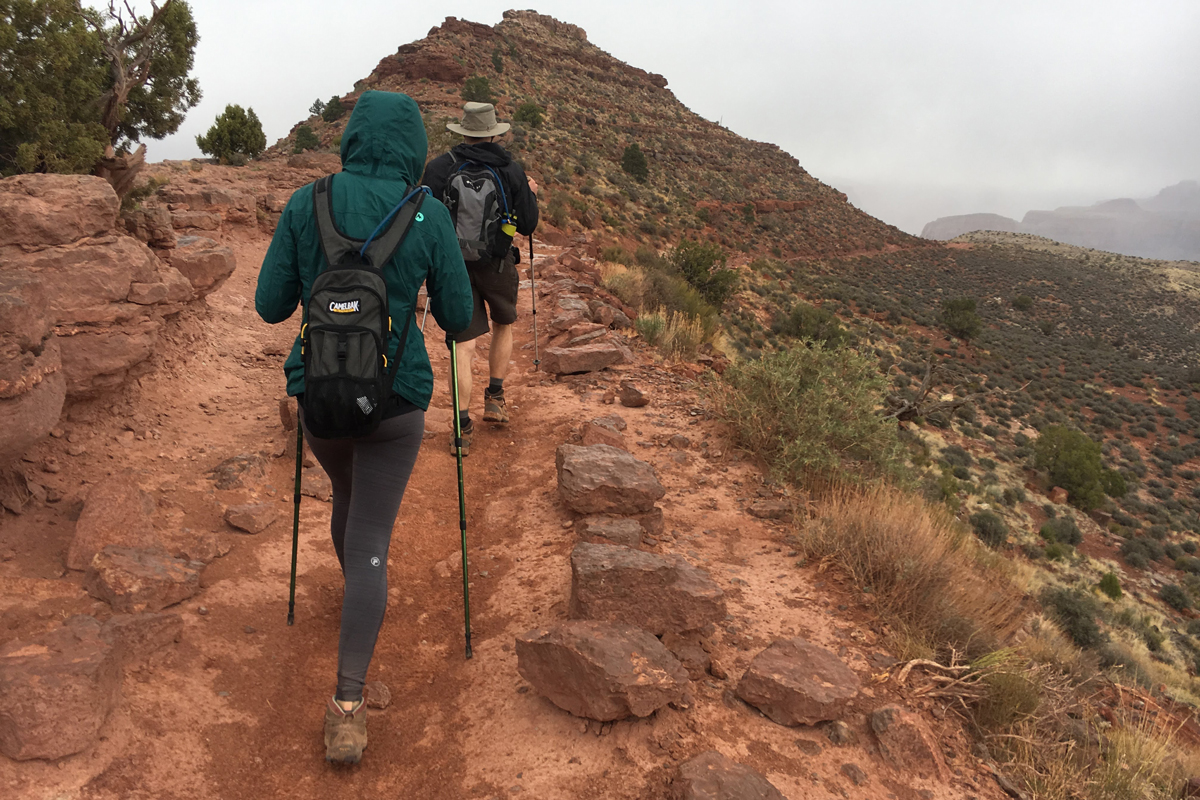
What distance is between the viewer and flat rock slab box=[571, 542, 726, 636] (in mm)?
2625

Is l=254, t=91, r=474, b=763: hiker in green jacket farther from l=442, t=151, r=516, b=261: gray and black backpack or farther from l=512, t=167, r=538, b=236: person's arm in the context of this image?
l=512, t=167, r=538, b=236: person's arm

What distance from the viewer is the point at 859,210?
2322 inches

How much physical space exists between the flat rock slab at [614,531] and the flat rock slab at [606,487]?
0.14m

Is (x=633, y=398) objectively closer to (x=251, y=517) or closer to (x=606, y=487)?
(x=606, y=487)

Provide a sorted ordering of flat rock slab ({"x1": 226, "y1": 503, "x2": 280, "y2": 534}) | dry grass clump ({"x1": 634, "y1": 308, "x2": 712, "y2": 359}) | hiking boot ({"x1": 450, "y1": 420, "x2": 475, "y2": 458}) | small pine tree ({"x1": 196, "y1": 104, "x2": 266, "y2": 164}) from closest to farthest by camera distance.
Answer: flat rock slab ({"x1": 226, "y1": 503, "x2": 280, "y2": 534})
hiking boot ({"x1": 450, "y1": 420, "x2": 475, "y2": 458})
dry grass clump ({"x1": 634, "y1": 308, "x2": 712, "y2": 359})
small pine tree ({"x1": 196, "y1": 104, "x2": 266, "y2": 164})

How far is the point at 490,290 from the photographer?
4.34 metres

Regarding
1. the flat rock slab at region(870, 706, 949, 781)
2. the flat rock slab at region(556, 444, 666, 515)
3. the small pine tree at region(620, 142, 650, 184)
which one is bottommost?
the flat rock slab at region(870, 706, 949, 781)

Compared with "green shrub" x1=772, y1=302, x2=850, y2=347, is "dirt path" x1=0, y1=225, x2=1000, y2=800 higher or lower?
lower

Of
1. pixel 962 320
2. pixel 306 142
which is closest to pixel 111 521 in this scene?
pixel 306 142

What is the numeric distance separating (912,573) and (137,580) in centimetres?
346

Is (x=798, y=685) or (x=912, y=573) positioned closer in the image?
(x=798, y=685)

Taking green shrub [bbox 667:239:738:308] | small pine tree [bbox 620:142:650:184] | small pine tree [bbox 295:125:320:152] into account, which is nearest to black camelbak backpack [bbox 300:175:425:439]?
green shrub [bbox 667:239:738:308]

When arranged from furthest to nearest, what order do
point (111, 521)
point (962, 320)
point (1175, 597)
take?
point (962, 320) < point (1175, 597) < point (111, 521)

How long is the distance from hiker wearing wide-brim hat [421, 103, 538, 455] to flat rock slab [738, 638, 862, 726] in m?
2.42
